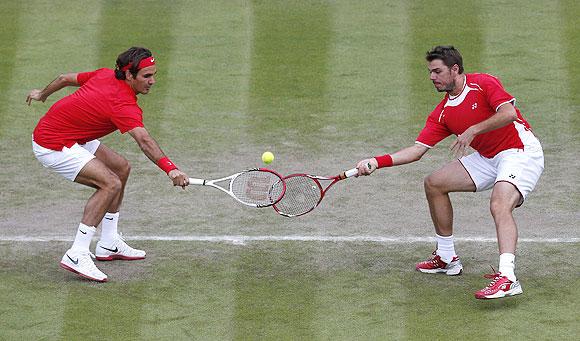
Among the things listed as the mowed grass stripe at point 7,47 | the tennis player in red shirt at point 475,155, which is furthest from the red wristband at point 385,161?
the mowed grass stripe at point 7,47

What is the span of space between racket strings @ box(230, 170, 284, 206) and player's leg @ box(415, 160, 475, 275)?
139 centimetres

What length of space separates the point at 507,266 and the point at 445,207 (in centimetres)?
102

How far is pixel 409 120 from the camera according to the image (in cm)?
1577

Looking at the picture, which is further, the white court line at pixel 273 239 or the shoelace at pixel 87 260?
the white court line at pixel 273 239

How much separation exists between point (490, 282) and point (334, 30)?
807 cm

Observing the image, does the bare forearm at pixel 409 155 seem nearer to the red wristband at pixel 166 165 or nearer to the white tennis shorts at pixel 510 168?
the white tennis shorts at pixel 510 168

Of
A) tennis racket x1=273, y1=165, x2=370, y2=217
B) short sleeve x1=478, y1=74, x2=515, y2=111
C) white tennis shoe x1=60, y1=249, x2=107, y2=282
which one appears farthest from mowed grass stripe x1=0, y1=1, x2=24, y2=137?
short sleeve x1=478, y1=74, x2=515, y2=111

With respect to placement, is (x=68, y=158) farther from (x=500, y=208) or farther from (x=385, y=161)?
(x=500, y=208)

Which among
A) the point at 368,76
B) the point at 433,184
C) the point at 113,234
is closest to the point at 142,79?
the point at 113,234

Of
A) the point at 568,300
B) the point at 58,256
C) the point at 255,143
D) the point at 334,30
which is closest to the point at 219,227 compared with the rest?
the point at 58,256

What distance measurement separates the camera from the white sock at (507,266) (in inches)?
403

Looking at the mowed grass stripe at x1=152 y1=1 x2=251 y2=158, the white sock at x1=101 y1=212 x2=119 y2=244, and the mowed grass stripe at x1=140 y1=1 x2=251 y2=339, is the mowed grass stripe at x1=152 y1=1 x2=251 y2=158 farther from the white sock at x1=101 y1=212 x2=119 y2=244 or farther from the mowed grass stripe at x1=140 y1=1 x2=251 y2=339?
the white sock at x1=101 y1=212 x2=119 y2=244

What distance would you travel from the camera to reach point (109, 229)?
456 inches

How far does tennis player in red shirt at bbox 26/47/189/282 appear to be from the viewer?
10914 millimetres
